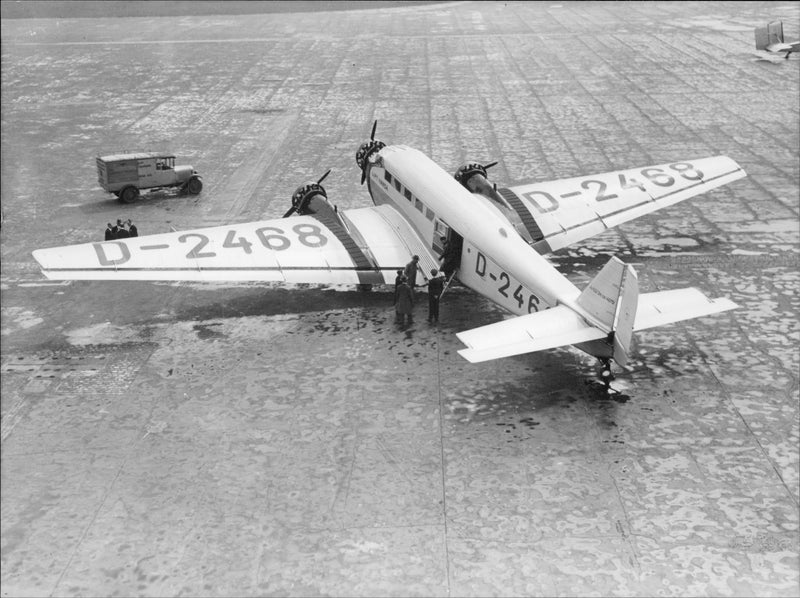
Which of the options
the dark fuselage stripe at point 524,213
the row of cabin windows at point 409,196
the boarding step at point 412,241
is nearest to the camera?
the boarding step at point 412,241

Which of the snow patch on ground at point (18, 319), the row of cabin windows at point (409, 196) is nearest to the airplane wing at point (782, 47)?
the row of cabin windows at point (409, 196)

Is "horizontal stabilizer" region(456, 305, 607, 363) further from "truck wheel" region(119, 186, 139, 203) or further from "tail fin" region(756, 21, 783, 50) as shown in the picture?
"tail fin" region(756, 21, 783, 50)

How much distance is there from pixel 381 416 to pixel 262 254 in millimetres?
6659

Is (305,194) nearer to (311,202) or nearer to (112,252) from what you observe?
(311,202)

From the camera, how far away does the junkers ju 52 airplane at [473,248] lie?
63.5 feet

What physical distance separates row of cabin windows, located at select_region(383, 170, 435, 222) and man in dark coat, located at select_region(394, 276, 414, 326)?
91.1 inches

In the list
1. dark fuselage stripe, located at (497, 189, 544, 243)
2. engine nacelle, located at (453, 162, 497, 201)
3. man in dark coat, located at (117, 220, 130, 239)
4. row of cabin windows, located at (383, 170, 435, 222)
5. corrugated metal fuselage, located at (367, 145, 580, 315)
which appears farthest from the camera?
engine nacelle, located at (453, 162, 497, 201)

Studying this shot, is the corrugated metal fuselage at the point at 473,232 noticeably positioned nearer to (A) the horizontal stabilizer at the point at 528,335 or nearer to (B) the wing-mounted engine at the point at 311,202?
(A) the horizontal stabilizer at the point at 528,335

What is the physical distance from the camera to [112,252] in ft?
76.1

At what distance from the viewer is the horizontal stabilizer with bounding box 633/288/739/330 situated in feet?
64.0

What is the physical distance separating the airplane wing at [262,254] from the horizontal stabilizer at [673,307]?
7.14 metres

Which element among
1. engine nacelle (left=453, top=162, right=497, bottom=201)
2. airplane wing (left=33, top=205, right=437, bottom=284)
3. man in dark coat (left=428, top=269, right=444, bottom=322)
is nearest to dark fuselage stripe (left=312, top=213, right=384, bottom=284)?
airplane wing (left=33, top=205, right=437, bottom=284)

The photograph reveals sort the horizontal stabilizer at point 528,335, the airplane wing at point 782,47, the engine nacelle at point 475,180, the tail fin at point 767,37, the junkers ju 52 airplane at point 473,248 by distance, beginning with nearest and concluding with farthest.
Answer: the horizontal stabilizer at point 528,335 → the junkers ju 52 airplane at point 473,248 → the engine nacelle at point 475,180 → the airplane wing at point 782,47 → the tail fin at point 767,37

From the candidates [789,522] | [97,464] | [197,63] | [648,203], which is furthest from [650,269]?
[197,63]
